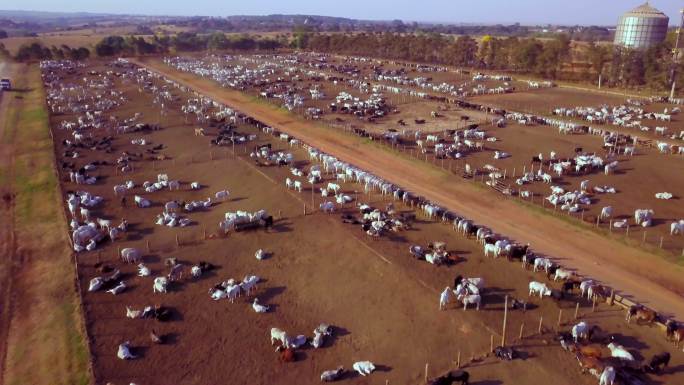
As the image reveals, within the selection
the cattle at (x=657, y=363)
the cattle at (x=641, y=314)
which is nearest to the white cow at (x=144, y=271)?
the cattle at (x=657, y=363)

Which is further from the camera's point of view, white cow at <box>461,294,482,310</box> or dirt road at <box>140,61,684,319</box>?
dirt road at <box>140,61,684,319</box>

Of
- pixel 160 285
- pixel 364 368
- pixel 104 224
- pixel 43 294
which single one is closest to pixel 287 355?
pixel 364 368

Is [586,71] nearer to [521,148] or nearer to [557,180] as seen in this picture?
[521,148]

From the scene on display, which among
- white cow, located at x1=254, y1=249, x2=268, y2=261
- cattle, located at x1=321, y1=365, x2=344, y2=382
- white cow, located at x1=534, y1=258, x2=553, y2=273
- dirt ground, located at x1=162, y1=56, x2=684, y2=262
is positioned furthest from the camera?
dirt ground, located at x1=162, y1=56, x2=684, y2=262

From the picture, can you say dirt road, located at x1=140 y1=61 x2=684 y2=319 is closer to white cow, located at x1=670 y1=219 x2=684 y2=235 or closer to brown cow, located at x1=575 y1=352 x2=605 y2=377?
white cow, located at x1=670 y1=219 x2=684 y2=235

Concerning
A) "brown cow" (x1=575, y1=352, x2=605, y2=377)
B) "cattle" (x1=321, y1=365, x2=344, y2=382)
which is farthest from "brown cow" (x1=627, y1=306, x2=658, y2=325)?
"cattle" (x1=321, y1=365, x2=344, y2=382)

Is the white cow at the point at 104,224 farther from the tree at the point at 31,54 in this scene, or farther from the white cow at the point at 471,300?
the tree at the point at 31,54

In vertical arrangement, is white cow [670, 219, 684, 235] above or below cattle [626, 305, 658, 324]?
above
